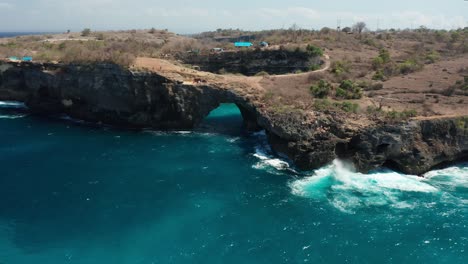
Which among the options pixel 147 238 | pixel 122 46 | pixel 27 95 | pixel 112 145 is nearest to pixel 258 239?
pixel 147 238

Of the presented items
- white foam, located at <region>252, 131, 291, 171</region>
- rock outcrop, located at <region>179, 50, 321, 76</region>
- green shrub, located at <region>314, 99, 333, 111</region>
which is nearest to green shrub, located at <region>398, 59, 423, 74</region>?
rock outcrop, located at <region>179, 50, 321, 76</region>

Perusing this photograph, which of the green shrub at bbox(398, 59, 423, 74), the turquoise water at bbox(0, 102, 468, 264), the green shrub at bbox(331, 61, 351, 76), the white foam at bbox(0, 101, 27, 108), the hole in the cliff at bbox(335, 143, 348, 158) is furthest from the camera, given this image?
the white foam at bbox(0, 101, 27, 108)

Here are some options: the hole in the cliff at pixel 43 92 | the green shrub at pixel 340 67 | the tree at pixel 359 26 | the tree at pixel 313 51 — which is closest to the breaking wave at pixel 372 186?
the green shrub at pixel 340 67

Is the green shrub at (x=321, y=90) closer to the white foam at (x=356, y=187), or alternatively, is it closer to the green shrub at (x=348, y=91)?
the green shrub at (x=348, y=91)

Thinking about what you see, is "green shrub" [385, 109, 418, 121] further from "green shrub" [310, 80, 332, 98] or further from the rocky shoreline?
"green shrub" [310, 80, 332, 98]

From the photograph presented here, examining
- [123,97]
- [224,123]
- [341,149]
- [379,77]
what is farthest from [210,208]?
[379,77]

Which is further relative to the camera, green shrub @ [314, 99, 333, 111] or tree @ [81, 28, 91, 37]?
tree @ [81, 28, 91, 37]

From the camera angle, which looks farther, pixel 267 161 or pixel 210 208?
pixel 267 161

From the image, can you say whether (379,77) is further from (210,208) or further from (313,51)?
(210,208)
